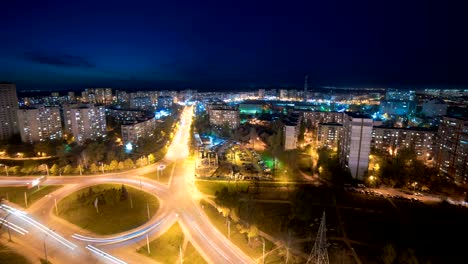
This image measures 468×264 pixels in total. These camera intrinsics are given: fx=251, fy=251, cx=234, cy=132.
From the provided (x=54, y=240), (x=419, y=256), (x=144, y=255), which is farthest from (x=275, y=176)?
(x=54, y=240)

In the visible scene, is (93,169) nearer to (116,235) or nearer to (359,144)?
(116,235)

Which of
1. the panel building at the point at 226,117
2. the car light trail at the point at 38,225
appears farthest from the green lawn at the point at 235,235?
the panel building at the point at 226,117

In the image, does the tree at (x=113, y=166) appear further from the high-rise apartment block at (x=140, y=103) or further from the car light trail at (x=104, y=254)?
the high-rise apartment block at (x=140, y=103)

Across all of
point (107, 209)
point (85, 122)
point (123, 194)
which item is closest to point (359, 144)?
point (123, 194)

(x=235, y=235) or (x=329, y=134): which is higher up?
(x=329, y=134)

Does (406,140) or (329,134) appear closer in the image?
(406,140)

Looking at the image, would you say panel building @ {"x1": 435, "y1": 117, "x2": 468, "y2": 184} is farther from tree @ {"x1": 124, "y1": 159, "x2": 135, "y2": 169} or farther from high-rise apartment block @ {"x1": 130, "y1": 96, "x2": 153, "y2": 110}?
high-rise apartment block @ {"x1": 130, "y1": 96, "x2": 153, "y2": 110}
